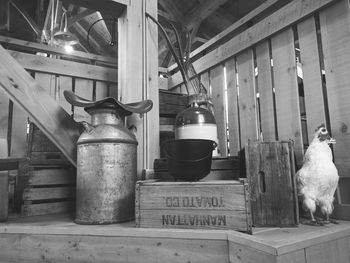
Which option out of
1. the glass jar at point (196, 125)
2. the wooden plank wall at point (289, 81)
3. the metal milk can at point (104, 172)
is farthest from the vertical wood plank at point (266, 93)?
the metal milk can at point (104, 172)

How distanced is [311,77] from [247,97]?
18.7 inches

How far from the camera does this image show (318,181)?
1203 millimetres

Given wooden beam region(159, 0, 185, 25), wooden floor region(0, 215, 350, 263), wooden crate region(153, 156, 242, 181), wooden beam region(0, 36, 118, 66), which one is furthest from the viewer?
wooden beam region(159, 0, 185, 25)

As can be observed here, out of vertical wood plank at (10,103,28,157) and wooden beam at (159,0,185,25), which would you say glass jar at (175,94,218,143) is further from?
wooden beam at (159,0,185,25)

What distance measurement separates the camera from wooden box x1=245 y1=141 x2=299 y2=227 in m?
1.22

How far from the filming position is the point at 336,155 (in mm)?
1400

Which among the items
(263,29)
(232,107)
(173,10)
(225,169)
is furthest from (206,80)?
(173,10)

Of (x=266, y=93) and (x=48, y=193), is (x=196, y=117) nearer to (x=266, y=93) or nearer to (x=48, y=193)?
(x=266, y=93)

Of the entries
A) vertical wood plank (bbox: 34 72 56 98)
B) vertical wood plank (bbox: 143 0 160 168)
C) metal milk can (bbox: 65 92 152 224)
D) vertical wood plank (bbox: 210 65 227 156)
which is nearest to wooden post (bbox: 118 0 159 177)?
vertical wood plank (bbox: 143 0 160 168)

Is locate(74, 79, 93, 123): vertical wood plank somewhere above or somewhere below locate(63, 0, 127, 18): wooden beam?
below

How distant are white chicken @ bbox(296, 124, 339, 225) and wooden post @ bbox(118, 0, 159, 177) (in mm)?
896

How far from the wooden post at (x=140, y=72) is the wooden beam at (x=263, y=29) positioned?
0.54m

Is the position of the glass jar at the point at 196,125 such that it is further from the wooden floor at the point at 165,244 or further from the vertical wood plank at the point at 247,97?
the wooden floor at the point at 165,244

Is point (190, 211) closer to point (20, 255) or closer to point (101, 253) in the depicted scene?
point (101, 253)
